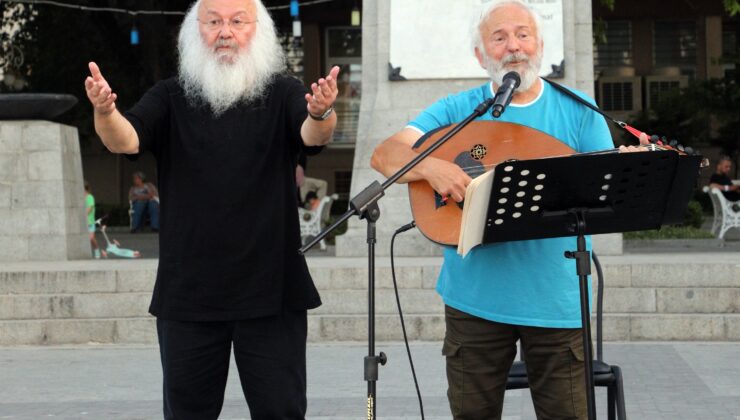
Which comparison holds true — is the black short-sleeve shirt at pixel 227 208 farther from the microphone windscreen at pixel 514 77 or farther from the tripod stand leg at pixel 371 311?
the microphone windscreen at pixel 514 77

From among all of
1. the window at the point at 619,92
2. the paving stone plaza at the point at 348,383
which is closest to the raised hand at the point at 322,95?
the paving stone plaza at the point at 348,383

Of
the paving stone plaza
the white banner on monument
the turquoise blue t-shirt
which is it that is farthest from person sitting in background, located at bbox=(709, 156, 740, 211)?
the turquoise blue t-shirt

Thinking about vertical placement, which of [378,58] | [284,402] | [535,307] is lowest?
[284,402]

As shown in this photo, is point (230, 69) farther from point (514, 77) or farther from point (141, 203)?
point (141, 203)

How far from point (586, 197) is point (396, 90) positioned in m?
8.66

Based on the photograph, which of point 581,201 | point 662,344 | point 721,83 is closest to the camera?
point 581,201

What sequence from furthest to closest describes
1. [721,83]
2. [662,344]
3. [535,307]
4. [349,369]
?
[721,83] → [662,344] → [349,369] → [535,307]

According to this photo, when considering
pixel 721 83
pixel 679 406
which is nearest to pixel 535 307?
pixel 679 406

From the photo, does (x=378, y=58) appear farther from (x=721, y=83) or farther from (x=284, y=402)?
(x=721, y=83)

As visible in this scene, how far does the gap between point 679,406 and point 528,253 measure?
311 cm

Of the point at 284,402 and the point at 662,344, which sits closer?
the point at 284,402

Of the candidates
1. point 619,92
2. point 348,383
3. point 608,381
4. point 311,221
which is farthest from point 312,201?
Result: point 619,92

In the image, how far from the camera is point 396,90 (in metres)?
12.1

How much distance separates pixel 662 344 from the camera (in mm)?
8977
